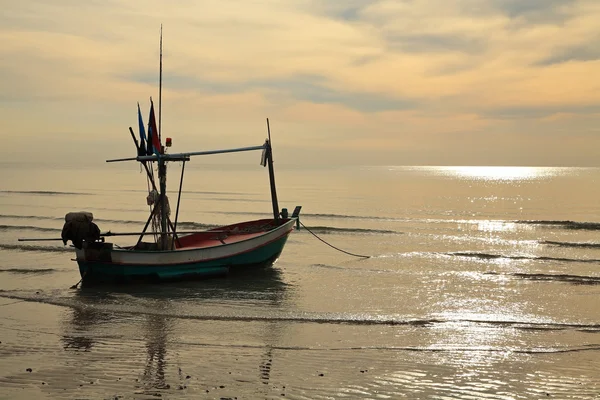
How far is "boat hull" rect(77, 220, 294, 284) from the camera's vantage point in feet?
55.7

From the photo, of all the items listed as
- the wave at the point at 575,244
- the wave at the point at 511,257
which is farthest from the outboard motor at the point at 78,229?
the wave at the point at 575,244

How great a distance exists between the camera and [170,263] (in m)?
17.5

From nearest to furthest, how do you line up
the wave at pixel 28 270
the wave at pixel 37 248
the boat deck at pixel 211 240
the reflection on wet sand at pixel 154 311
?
the reflection on wet sand at pixel 154 311 → the wave at pixel 28 270 → the boat deck at pixel 211 240 → the wave at pixel 37 248

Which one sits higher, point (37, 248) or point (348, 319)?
point (37, 248)

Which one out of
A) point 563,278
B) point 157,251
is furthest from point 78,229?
point 563,278

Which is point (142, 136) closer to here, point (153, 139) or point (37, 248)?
point (153, 139)

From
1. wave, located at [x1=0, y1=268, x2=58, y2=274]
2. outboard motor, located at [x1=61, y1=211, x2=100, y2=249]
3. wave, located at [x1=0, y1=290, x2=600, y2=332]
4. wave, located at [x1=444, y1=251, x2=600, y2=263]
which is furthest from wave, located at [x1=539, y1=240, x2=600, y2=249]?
wave, located at [x1=0, y1=268, x2=58, y2=274]

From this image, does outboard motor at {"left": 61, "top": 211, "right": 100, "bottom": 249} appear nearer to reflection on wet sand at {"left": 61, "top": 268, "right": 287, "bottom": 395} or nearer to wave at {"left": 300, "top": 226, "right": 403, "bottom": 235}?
reflection on wet sand at {"left": 61, "top": 268, "right": 287, "bottom": 395}

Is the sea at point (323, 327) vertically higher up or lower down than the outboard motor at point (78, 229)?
lower down

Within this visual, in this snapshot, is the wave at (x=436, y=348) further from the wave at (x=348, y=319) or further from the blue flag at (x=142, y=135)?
the blue flag at (x=142, y=135)

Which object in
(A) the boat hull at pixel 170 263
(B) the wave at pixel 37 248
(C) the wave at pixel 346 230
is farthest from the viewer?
(C) the wave at pixel 346 230

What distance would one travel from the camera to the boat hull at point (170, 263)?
17.0 metres

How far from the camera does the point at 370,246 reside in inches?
1119

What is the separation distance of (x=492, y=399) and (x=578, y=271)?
50.0 ft
